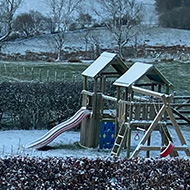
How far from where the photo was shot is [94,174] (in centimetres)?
700

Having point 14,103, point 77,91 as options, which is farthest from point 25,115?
point 77,91

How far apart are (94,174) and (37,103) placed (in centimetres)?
712

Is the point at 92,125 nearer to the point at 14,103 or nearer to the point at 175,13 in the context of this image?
the point at 14,103

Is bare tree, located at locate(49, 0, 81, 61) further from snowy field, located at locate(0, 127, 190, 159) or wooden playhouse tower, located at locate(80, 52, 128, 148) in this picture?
wooden playhouse tower, located at locate(80, 52, 128, 148)

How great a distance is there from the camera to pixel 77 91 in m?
14.1

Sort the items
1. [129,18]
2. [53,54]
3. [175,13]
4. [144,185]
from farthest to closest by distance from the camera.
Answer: [175,13], [53,54], [129,18], [144,185]

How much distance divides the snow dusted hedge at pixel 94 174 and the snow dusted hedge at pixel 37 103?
653 cm

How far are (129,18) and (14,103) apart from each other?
19724 millimetres

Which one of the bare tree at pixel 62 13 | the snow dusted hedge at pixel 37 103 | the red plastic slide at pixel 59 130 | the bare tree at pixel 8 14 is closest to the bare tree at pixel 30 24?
the bare tree at pixel 62 13

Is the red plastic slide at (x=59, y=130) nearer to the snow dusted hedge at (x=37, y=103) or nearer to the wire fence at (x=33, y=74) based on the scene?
the snow dusted hedge at (x=37, y=103)

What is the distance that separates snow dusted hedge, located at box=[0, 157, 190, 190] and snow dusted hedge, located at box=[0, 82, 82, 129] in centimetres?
653

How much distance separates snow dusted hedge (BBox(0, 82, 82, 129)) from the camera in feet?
45.3

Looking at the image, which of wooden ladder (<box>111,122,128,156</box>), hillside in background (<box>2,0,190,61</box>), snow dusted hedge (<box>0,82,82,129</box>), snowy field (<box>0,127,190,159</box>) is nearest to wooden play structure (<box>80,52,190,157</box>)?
wooden ladder (<box>111,122,128,156</box>)

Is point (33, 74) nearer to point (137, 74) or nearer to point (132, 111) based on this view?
point (137, 74)
